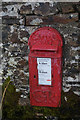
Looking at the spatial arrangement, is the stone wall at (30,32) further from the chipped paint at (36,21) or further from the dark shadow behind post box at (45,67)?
the dark shadow behind post box at (45,67)

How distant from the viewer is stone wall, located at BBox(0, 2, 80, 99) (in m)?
2.45

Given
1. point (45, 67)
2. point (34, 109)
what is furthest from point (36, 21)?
point (34, 109)

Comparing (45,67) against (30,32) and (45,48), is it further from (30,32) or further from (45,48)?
(30,32)

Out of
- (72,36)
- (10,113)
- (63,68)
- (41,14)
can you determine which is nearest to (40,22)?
(41,14)

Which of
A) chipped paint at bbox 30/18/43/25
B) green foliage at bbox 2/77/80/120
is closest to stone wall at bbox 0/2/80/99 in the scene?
chipped paint at bbox 30/18/43/25

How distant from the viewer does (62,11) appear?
244cm

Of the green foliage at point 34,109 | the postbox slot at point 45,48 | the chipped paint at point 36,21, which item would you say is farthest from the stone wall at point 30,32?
the postbox slot at point 45,48

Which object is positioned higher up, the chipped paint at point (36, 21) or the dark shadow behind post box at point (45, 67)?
the chipped paint at point (36, 21)

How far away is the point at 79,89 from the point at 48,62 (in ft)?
2.42

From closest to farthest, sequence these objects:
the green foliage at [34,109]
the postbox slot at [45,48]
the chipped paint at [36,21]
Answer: the postbox slot at [45,48], the chipped paint at [36,21], the green foliage at [34,109]

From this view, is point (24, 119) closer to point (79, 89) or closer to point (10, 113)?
point (10, 113)

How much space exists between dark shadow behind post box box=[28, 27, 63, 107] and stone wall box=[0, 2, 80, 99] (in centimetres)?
17

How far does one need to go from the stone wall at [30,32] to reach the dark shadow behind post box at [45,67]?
0.17 meters

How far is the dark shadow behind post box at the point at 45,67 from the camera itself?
240 cm
